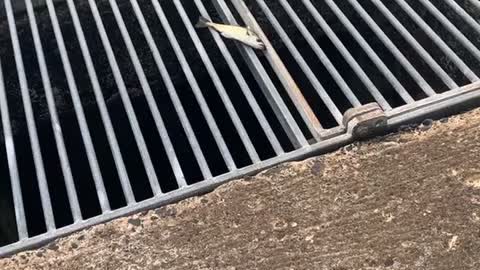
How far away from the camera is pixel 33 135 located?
211 cm

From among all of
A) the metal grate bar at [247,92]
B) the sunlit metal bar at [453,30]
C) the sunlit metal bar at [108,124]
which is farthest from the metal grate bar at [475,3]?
the sunlit metal bar at [108,124]

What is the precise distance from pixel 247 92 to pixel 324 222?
0.58m

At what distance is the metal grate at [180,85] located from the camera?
6.66 feet

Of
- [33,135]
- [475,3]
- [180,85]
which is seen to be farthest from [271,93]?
[180,85]

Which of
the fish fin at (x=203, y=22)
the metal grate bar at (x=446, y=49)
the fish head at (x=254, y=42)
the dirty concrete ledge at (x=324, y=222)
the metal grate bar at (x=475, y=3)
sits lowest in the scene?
the dirty concrete ledge at (x=324, y=222)

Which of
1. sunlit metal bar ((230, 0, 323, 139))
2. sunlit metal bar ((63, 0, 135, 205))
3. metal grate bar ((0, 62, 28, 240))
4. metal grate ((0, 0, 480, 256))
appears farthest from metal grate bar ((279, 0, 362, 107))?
metal grate bar ((0, 62, 28, 240))

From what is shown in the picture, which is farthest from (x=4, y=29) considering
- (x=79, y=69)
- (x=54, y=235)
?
(x=54, y=235)

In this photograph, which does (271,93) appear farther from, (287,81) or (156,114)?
(156,114)

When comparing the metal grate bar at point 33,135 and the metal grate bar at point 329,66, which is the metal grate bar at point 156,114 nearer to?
the metal grate bar at point 33,135

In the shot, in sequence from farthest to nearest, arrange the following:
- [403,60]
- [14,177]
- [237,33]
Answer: [237,33] → [403,60] → [14,177]

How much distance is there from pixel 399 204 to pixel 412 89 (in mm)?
1273

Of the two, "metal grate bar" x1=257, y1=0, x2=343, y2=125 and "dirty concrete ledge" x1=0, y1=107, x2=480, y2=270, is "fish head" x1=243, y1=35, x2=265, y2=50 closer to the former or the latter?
"metal grate bar" x1=257, y1=0, x2=343, y2=125

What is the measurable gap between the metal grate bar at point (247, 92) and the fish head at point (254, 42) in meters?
0.08

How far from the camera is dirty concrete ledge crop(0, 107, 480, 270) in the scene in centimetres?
171
